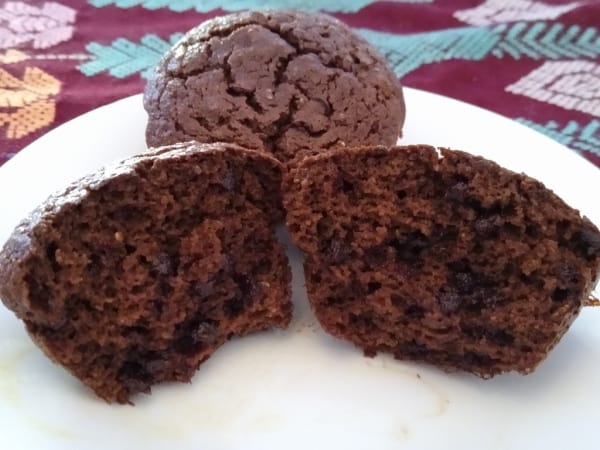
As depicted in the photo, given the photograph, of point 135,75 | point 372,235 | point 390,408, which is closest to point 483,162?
point 372,235

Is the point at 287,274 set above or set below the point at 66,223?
below

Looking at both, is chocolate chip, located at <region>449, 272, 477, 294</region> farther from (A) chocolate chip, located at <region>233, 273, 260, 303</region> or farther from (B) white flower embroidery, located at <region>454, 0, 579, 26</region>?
(B) white flower embroidery, located at <region>454, 0, 579, 26</region>

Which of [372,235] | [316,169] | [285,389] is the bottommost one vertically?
[285,389]

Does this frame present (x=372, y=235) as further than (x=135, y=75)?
No

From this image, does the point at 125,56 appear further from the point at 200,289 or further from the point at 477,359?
the point at 477,359

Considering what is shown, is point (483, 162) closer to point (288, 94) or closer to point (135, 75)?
point (288, 94)

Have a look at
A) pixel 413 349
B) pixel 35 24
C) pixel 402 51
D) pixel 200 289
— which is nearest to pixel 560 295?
pixel 413 349

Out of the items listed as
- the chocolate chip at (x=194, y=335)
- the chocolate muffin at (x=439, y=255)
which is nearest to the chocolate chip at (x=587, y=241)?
the chocolate muffin at (x=439, y=255)
